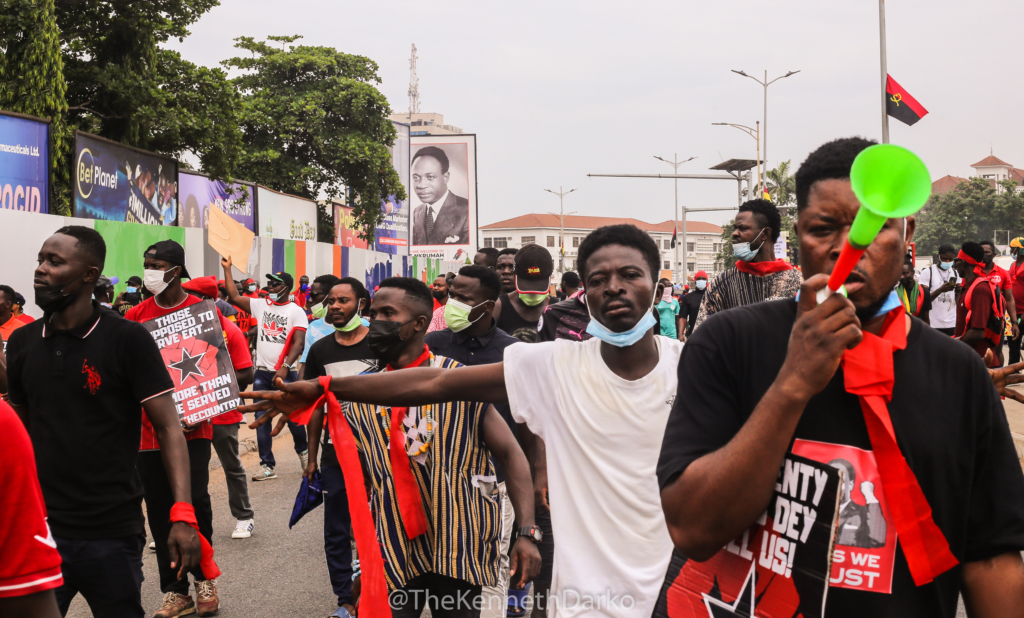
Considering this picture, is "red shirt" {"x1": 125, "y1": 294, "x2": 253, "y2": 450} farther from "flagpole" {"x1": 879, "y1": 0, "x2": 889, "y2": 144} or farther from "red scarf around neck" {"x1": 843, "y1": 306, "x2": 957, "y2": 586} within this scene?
"flagpole" {"x1": 879, "y1": 0, "x2": 889, "y2": 144}

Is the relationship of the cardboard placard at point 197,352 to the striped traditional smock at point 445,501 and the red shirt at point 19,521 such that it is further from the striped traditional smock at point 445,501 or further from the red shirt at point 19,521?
the red shirt at point 19,521

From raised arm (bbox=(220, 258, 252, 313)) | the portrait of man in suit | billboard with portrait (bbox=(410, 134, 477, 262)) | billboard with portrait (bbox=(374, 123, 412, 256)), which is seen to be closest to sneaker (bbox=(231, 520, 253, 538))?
raised arm (bbox=(220, 258, 252, 313))

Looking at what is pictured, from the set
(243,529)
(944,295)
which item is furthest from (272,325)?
(944,295)

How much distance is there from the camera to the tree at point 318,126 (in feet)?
111

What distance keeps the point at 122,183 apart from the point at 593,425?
55.8 ft

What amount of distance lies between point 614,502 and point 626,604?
31 centimetres

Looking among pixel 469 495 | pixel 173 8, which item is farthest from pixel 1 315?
pixel 173 8

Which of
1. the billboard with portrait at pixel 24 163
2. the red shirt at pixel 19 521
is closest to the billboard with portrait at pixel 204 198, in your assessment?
the billboard with portrait at pixel 24 163

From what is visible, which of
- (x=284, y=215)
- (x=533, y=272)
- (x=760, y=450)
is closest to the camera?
(x=760, y=450)

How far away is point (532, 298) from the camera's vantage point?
279 inches

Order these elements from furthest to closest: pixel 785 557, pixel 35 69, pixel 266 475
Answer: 1. pixel 35 69
2. pixel 266 475
3. pixel 785 557

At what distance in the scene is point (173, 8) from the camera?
18.9 meters

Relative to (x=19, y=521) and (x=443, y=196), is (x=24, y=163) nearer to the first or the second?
(x=19, y=521)

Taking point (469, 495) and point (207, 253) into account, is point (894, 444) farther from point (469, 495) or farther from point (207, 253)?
point (207, 253)
